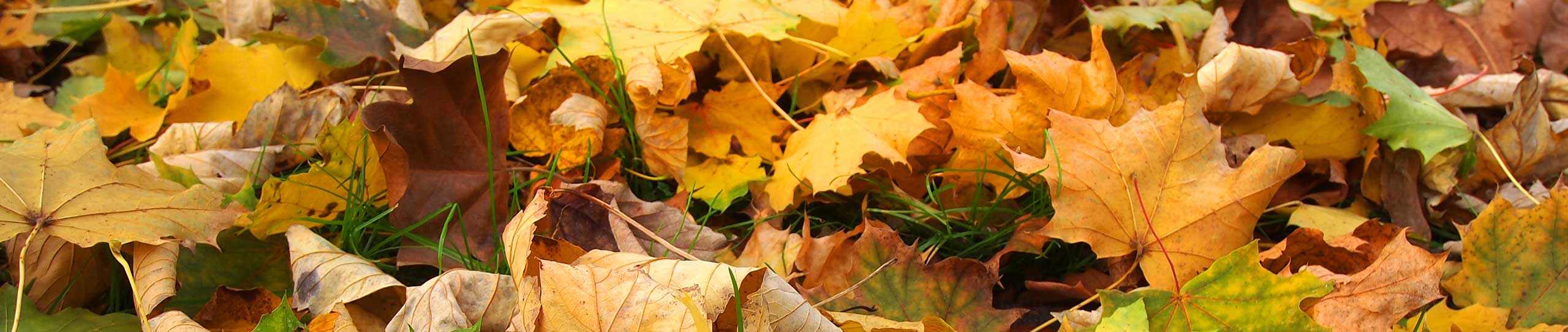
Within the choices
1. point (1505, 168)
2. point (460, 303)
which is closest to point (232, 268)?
point (460, 303)

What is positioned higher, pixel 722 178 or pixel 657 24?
pixel 657 24

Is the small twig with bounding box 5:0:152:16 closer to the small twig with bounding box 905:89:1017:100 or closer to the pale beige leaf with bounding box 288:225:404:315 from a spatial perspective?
the pale beige leaf with bounding box 288:225:404:315

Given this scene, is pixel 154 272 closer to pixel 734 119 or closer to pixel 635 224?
pixel 635 224

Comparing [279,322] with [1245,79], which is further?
[1245,79]

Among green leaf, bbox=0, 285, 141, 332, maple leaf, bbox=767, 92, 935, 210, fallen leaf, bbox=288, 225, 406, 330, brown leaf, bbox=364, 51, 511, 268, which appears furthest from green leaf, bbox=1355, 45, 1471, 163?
green leaf, bbox=0, 285, 141, 332

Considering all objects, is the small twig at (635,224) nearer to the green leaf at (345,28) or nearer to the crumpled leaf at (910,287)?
the crumpled leaf at (910,287)

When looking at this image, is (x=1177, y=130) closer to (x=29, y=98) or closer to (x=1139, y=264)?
(x=1139, y=264)
